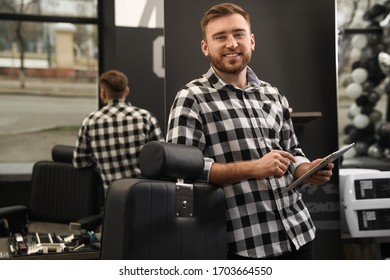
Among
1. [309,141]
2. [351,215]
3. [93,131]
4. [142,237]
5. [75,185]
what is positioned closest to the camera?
[142,237]

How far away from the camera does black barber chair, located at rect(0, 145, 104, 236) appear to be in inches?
87.7

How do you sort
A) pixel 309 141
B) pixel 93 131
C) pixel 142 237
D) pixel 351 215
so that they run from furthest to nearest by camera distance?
1. pixel 93 131
2. pixel 351 215
3. pixel 309 141
4. pixel 142 237

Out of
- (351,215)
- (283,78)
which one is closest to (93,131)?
(283,78)

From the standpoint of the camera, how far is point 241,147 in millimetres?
1349

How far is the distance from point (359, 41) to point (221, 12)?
1.76ft

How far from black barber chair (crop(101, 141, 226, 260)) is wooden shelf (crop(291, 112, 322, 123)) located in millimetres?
332

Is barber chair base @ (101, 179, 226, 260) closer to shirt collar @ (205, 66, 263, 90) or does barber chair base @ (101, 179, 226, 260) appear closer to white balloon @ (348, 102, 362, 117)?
shirt collar @ (205, 66, 263, 90)

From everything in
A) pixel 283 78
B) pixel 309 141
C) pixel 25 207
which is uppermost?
pixel 283 78

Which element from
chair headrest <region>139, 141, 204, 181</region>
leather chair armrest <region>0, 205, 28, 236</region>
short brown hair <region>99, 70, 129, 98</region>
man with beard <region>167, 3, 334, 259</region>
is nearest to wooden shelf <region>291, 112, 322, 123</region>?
man with beard <region>167, 3, 334, 259</region>

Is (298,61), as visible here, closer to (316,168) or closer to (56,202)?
(316,168)

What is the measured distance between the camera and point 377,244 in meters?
1.62

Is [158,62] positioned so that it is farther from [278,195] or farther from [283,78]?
[278,195]

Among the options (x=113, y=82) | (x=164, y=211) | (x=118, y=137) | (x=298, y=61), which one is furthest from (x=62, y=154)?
(x=164, y=211)

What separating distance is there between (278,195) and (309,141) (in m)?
0.23
